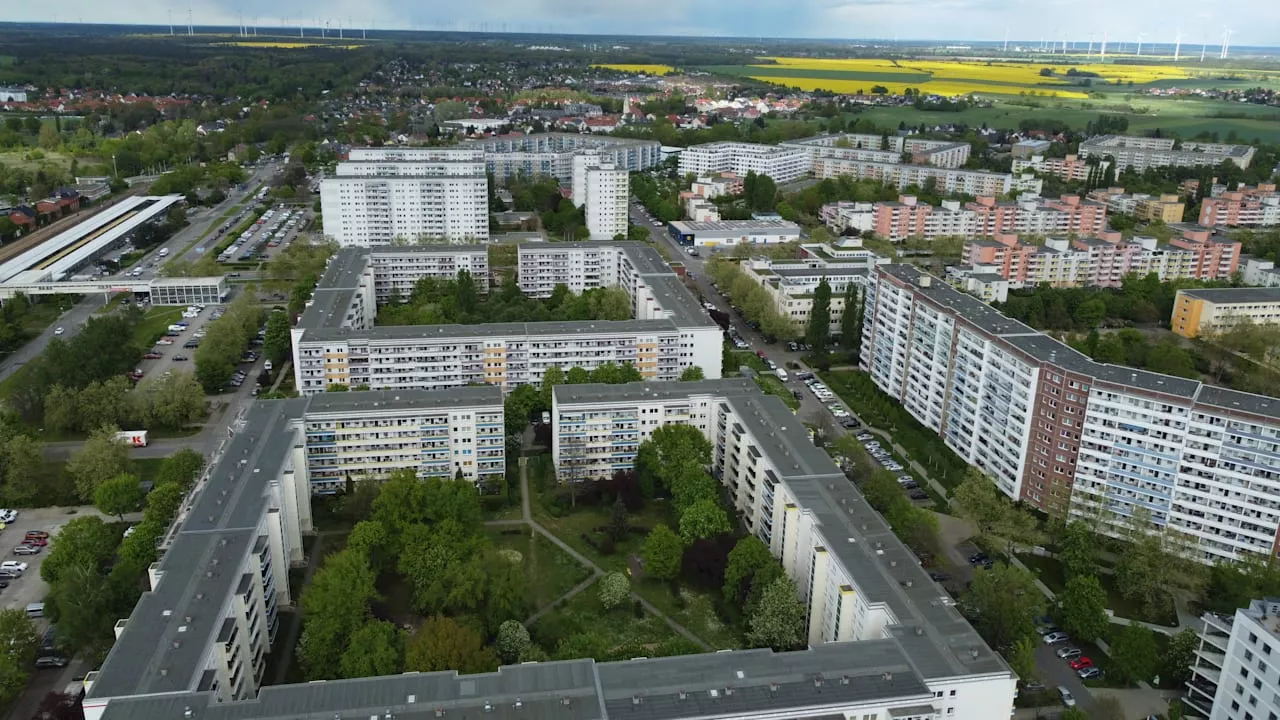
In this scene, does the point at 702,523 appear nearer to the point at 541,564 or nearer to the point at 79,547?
the point at 541,564

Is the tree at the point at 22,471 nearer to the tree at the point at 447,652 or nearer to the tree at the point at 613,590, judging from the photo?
the tree at the point at 447,652

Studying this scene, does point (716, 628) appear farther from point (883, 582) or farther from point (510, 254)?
point (510, 254)

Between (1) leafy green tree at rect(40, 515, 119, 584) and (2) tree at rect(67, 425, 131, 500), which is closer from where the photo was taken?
(1) leafy green tree at rect(40, 515, 119, 584)

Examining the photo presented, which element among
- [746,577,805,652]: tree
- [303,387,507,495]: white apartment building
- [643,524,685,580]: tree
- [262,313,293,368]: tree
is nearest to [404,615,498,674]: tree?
[643,524,685,580]: tree

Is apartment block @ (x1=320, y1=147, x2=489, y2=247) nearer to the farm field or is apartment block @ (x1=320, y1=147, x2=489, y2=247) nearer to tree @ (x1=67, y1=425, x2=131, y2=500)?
tree @ (x1=67, y1=425, x2=131, y2=500)

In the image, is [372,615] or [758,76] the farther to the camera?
[758,76]

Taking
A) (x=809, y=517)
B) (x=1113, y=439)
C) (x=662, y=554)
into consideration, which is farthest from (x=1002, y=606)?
(x=662, y=554)

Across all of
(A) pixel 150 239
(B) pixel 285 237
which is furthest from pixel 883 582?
(A) pixel 150 239
